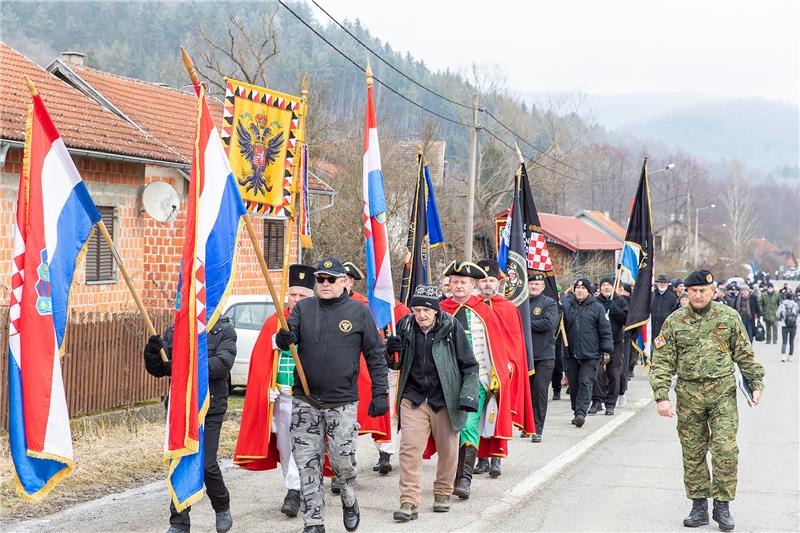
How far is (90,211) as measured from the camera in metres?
6.71

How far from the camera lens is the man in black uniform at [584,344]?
13.3m

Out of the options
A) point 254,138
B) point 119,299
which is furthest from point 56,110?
point 254,138

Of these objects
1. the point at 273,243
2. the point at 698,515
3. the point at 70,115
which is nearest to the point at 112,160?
the point at 70,115

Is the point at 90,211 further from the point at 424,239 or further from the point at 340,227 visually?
the point at 340,227

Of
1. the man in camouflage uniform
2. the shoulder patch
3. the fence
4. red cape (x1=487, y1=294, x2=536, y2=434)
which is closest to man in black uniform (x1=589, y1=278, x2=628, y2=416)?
red cape (x1=487, y1=294, x2=536, y2=434)

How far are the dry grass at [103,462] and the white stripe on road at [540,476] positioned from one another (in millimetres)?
3256

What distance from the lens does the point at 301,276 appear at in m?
8.34

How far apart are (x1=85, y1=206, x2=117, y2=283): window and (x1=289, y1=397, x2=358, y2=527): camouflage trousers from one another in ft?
37.7

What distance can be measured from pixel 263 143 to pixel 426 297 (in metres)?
2.17

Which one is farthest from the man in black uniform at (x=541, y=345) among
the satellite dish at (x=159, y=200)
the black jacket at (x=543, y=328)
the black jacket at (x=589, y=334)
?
the satellite dish at (x=159, y=200)

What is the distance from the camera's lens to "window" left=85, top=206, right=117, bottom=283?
18.0m

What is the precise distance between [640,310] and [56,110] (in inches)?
420

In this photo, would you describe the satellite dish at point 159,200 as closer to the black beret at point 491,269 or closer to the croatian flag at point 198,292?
the black beret at point 491,269

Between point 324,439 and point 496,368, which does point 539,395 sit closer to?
point 496,368
